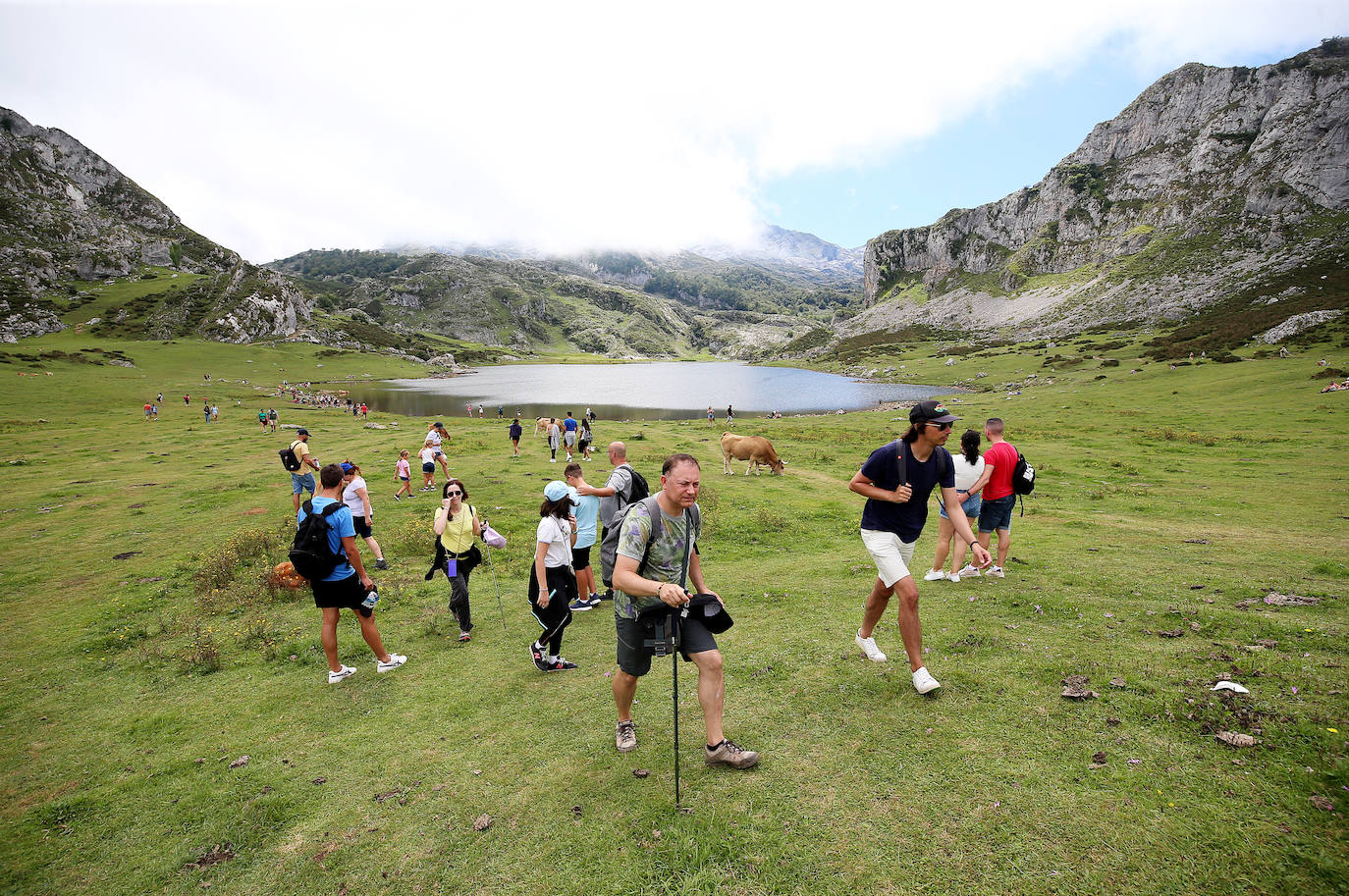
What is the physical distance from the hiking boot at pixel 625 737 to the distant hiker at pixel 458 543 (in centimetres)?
479

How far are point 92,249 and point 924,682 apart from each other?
23701 cm

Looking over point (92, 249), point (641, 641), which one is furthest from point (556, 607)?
point (92, 249)

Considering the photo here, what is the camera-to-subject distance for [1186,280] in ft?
392

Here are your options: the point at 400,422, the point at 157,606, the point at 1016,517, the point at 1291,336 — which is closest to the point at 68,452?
the point at 400,422

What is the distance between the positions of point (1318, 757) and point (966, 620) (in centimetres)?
409

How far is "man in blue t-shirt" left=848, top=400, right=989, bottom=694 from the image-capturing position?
20.8 ft

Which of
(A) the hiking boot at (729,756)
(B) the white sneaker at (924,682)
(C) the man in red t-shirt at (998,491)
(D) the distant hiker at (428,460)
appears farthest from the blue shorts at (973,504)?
(D) the distant hiker at (428,460)

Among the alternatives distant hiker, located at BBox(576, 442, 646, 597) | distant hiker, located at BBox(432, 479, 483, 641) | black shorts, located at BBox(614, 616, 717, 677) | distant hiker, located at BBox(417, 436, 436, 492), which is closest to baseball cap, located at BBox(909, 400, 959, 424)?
black shorts, located at BBox(614, 616, 717, 677)

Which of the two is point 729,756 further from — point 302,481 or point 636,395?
point 636,395

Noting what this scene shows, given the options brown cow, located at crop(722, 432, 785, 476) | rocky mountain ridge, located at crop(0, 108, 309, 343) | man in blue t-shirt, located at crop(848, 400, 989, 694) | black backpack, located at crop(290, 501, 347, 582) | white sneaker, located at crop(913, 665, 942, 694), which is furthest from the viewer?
rocky mountain ridge, located at crop(0, 108, 309, 343)

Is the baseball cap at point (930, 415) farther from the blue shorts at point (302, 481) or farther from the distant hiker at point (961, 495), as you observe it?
the blue shorts at point (302, 481)

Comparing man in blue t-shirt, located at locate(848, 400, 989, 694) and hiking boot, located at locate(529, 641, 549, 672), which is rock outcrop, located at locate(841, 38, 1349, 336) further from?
hiking boot, located at locate(529, 641, 549, 672)

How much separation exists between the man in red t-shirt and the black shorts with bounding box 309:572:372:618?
431 inches

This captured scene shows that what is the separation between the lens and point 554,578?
8.55 metres
